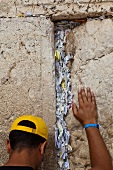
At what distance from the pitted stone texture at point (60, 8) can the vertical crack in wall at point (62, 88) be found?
98mm

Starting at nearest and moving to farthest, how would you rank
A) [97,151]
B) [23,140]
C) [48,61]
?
1. [23,140]
2. [97,151]
3. [48,61]

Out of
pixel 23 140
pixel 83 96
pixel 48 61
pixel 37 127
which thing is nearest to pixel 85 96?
pixel 83 96

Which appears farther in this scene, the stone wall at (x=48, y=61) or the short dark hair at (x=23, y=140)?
the stone wall at (x=48, y=61)

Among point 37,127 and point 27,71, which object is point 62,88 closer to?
point 27,71

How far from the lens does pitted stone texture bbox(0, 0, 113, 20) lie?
8.52ft

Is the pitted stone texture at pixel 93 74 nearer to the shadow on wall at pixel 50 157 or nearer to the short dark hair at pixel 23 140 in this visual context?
the shadow on wall at pixel 50 157

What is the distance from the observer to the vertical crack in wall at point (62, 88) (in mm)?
2473

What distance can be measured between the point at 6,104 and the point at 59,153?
1.54 feet

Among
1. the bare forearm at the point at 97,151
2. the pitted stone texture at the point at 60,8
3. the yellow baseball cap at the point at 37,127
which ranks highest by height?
the pitted stone texture at the point at 60,8

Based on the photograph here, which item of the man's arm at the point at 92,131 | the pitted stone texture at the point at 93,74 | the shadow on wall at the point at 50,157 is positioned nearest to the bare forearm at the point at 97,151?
the man's arm at the point at 92,131

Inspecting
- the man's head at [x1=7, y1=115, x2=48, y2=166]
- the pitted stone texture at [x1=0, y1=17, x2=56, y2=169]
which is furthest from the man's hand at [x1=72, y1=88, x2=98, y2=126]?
the man's head at [x1=7, y1=115, x2=48, y2=166]

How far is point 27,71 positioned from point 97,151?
0.70 metres

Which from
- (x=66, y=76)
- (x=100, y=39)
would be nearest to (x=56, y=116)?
(x=66, y=76)

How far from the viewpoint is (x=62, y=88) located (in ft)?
8.48
